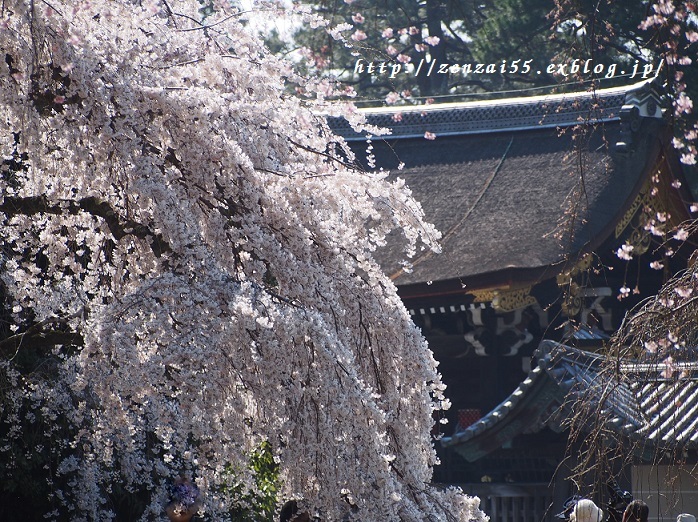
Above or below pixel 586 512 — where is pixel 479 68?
above

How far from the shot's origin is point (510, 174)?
13.7 metres

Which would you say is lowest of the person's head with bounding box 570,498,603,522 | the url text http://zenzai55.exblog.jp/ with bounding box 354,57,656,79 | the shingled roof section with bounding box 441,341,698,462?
the person's head with bounding box 570,498,603,522

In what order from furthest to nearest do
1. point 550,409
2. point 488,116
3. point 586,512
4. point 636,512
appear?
1. point 488,116
2. point 550,409
3. point 586,512
4. point 636,512

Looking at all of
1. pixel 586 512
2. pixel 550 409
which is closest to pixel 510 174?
pixel 550 409

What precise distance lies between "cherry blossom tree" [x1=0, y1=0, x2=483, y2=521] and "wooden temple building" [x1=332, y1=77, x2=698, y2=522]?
406 centimetres

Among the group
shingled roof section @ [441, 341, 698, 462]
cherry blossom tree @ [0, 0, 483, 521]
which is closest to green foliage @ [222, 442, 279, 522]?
cherry blossom tree @ [0, 0, 483, 521]

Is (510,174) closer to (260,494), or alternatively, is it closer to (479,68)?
(260,494)

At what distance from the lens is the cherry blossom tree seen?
425 centimetres

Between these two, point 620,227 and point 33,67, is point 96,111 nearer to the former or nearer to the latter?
point 33,67

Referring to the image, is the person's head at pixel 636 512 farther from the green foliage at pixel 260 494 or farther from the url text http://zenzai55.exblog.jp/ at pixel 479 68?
the url text http://zenzai55.exblog.jp/ at pixel 479 68

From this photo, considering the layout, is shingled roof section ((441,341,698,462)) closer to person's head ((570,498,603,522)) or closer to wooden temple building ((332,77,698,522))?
wooden temple building ((332,77,698,522))

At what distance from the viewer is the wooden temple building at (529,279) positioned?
31.6 ft

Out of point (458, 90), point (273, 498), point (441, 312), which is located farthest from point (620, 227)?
point (458, 90)

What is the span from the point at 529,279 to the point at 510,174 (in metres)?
3.32
